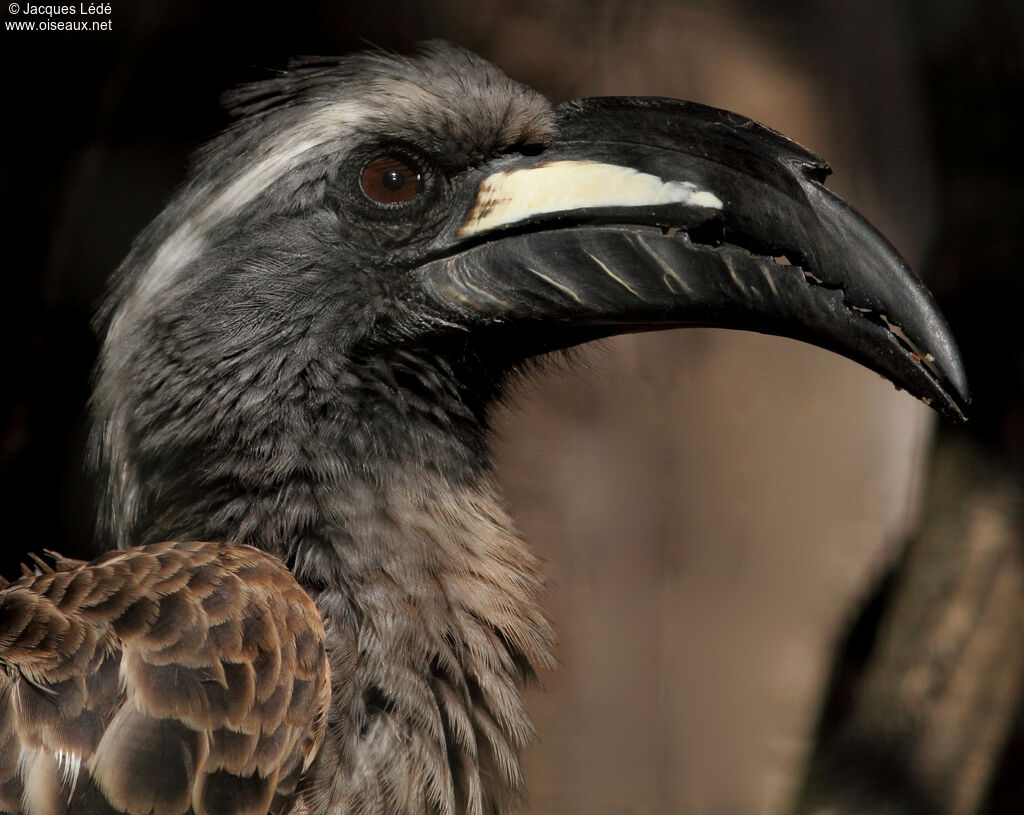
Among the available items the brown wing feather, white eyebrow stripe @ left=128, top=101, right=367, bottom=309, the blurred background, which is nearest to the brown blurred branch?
the blurred background

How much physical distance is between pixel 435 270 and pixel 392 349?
0.44 feet

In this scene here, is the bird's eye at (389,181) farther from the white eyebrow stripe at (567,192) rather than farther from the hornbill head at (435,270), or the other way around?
the white eyebrow stripe at (567,192)

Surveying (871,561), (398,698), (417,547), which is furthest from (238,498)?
(871,561)

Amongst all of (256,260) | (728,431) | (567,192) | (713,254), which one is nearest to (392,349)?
(256,260)

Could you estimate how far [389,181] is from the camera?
1.65m

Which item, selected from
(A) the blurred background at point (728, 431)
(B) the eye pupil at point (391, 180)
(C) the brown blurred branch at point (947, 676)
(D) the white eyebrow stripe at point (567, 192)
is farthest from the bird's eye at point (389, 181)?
(C) the brown blurred branch at point (947, 676)

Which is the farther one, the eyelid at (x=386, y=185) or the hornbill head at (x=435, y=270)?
the eyelid at (x=386, y=185)

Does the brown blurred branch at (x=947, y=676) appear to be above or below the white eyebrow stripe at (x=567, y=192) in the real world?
below

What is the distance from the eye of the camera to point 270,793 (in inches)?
50.1

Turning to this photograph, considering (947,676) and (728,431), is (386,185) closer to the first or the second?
(728,431)

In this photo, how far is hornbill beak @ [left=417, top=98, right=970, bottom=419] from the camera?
1522mm

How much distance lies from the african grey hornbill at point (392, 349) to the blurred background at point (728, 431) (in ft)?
3.40

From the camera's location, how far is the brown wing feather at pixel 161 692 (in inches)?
47.9

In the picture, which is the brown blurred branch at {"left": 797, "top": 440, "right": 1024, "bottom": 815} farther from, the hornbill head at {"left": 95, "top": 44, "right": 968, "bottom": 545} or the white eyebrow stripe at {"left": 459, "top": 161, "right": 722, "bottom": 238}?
the white eyebrow stripe at {"left": 459, "top": 161, "right": 722, "bottom": 238}
